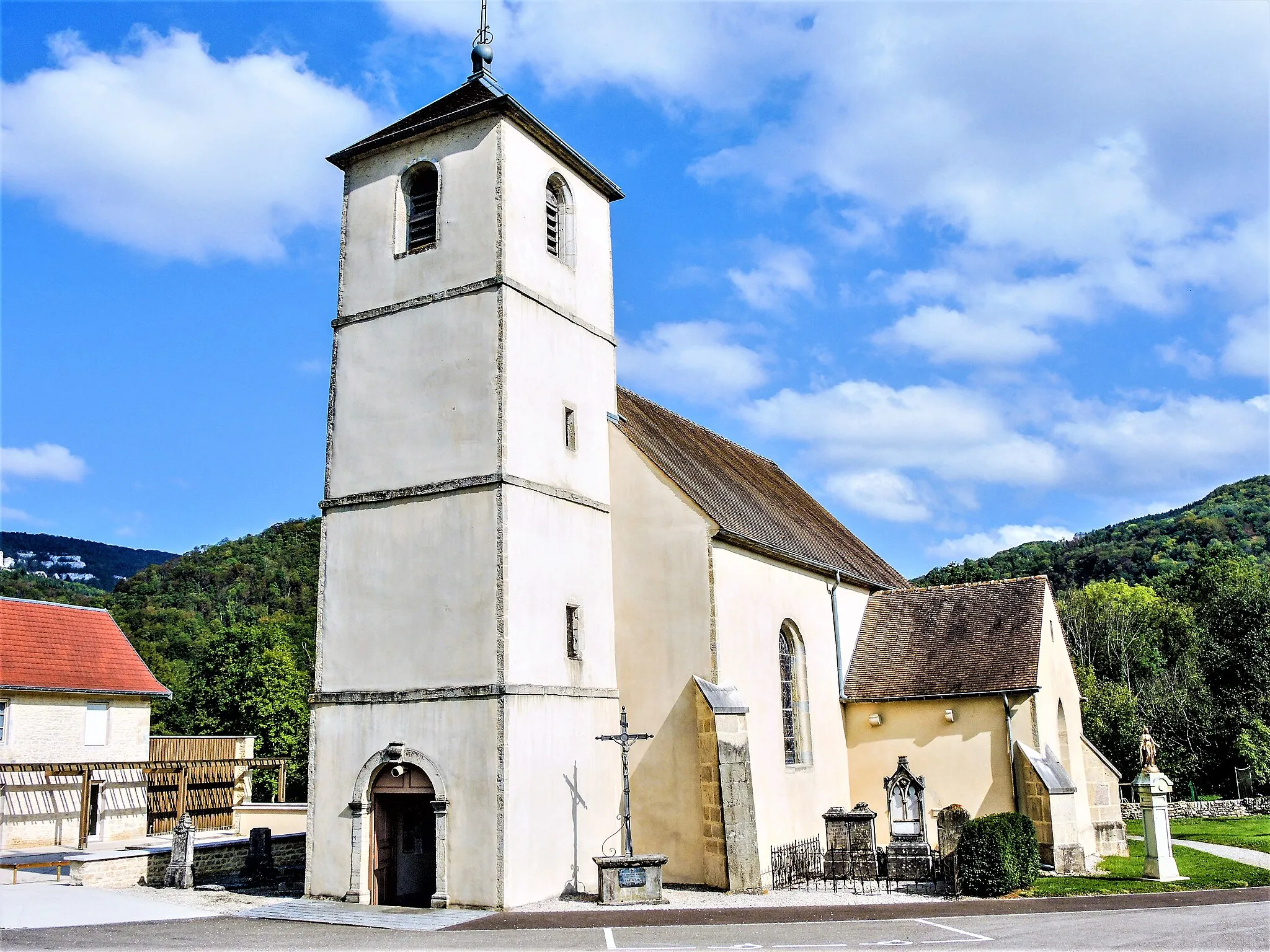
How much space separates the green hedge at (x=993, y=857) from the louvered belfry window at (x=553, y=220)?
1408cm

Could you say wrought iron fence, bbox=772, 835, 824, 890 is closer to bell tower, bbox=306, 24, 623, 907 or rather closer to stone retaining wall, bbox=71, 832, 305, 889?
bell tower, bbox=306, 24, 623, 907

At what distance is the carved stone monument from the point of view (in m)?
20.7

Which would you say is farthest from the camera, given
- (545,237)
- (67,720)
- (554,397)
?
(67,720)

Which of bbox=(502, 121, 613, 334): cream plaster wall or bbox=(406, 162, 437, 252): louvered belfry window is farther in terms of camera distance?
bbox=(406, 162, 437, 252): louvered belfry window

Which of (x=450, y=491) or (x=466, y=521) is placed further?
(x=450, y=491)

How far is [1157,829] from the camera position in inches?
771

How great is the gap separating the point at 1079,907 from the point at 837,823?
5.52m

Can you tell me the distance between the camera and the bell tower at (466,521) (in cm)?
1783

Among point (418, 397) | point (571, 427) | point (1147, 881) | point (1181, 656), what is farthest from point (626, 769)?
point (1181, 656)

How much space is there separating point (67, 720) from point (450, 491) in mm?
18370

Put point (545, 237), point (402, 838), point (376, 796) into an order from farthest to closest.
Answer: point (545, 237), point (402, 838), point (376, 796)

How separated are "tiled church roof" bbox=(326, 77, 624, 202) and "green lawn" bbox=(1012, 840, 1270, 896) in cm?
1715

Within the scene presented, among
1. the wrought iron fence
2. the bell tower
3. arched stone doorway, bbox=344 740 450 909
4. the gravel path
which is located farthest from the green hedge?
arched stone doorway, bbox=344 740 450 909

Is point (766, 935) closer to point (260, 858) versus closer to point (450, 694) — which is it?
point (450, 694)
